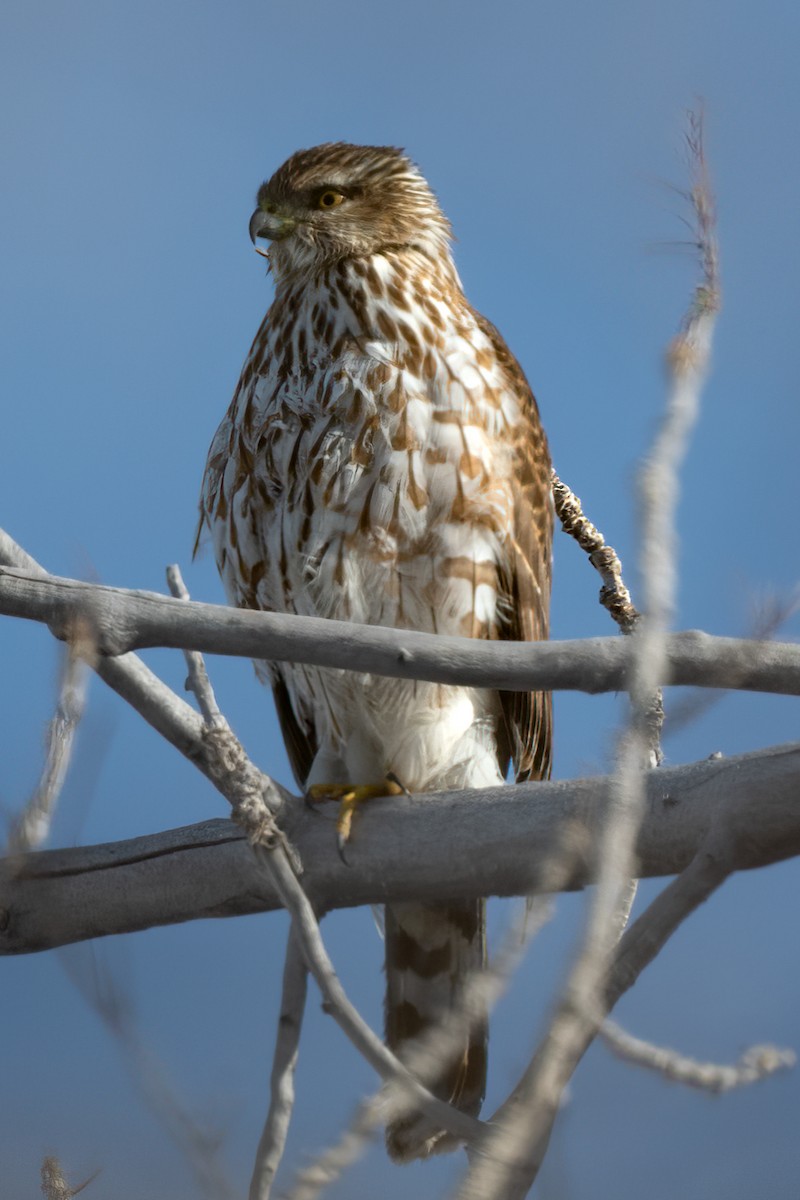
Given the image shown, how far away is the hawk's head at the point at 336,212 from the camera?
120 inches

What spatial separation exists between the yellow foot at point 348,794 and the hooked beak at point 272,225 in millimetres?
1362

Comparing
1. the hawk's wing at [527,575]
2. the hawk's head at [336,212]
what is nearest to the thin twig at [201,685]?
the hawk's wing at [527,575]

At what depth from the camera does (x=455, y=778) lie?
2.94 m

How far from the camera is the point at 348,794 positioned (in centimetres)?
254

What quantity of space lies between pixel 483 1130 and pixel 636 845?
73 centimetres

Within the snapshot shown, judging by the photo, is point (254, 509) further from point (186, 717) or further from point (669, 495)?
point (669, 495)

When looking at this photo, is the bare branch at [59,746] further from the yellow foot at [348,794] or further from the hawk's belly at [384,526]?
the hawk's belly at [384,526]

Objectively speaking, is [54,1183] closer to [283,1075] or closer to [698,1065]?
[283,1075]

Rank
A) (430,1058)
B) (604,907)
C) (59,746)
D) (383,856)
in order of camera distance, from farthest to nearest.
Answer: (383,856), (59,746), (430,1058), (604,907)

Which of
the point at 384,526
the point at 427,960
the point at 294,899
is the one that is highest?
the point at 384,526

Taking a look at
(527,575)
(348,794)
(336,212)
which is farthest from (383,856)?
(336,212)

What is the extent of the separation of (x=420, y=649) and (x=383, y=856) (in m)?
0.78

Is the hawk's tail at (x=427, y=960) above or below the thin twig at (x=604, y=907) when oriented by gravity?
above

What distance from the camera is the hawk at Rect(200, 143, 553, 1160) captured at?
270 cm
